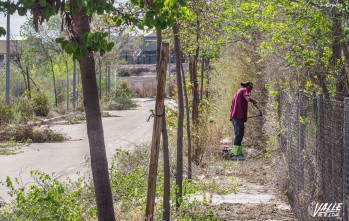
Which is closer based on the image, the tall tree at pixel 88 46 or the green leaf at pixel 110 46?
→ the tall tree at pixel 88 46

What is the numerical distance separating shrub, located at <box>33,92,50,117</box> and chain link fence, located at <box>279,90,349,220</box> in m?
23.6

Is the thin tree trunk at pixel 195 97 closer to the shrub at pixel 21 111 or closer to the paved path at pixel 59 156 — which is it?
the paved path at pixel 59 156

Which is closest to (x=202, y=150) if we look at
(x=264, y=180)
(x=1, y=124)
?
(x=264, y=180)

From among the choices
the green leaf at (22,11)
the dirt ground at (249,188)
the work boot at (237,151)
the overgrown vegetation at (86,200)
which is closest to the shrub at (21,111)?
the work boot at (237,151)

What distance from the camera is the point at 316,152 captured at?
22.2 feet

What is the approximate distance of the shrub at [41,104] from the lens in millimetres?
31275

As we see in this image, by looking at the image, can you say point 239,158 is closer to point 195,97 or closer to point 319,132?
point 195,97

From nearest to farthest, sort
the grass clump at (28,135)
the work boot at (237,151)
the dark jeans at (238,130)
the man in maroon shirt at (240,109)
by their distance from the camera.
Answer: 1. the work boot at (237,151)
2. the dark jeans at (238,130)
3. the man in maroon shirt at (240,109)
4. the grass clump at (28,135)

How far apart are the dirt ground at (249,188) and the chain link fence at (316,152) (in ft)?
1.34

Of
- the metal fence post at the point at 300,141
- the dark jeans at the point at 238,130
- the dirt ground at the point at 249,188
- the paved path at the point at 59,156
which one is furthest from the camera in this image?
the dark jeans at the point at 238,130

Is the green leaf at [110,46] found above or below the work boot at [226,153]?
above

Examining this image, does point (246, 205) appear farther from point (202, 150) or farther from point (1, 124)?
point (1, 124)

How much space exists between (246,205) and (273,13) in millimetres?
2808

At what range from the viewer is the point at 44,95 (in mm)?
32125
